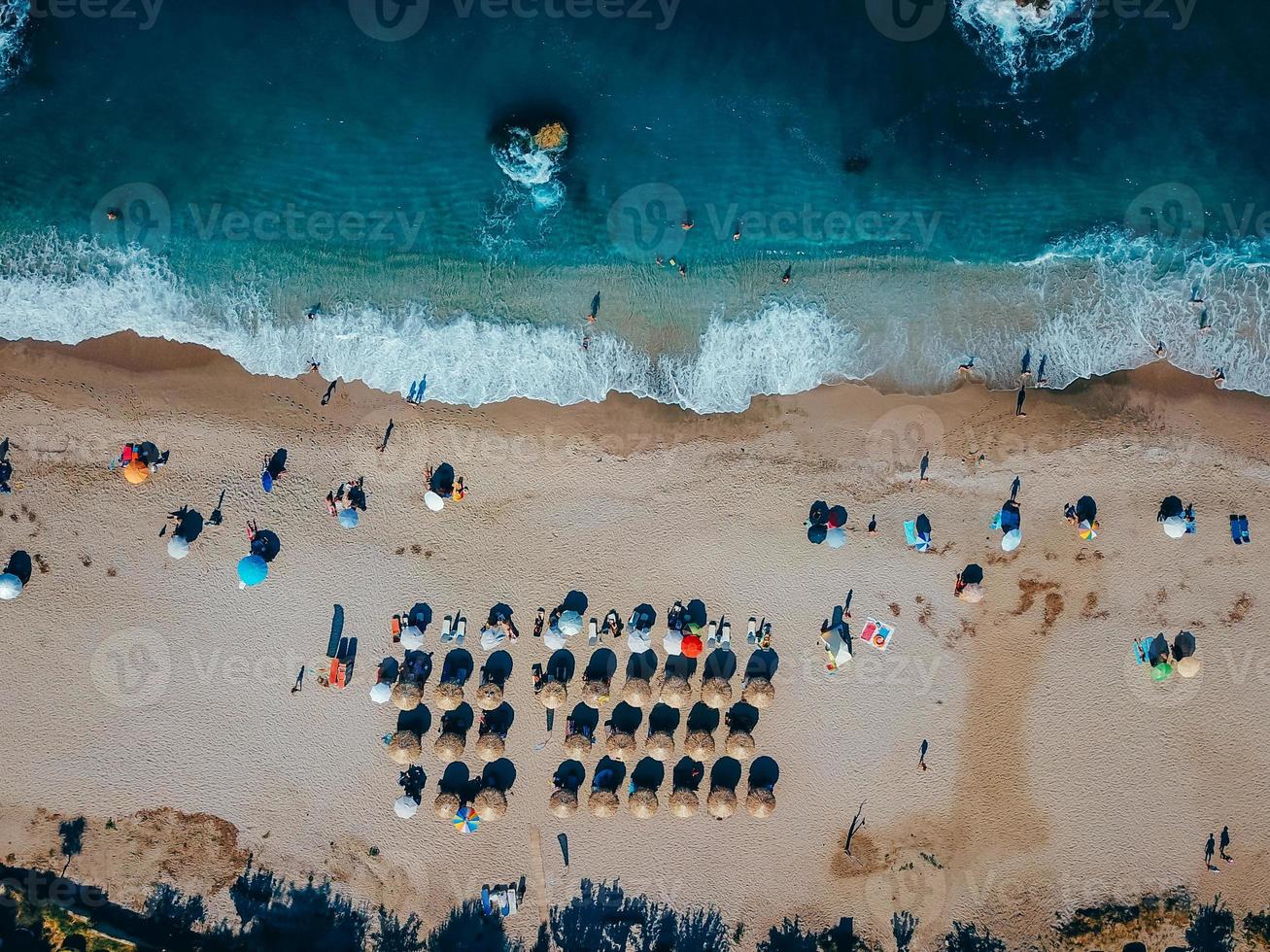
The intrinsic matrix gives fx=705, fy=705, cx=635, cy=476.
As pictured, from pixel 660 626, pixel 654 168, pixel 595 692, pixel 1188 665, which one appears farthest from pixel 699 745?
pixel 654 168

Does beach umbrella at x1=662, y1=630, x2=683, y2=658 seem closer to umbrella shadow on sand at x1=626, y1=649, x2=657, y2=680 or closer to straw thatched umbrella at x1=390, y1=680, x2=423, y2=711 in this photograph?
umbrella shadow on sand at x1=626, y1=649, x2=657, y2=680

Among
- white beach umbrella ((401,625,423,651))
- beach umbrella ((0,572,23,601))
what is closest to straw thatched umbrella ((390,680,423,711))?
white beach umbrella ((401,625,423,651))

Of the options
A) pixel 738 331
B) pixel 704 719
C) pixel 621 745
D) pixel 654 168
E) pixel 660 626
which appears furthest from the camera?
pixel 654 168

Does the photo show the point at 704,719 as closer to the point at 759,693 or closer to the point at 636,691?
the point at 759,693

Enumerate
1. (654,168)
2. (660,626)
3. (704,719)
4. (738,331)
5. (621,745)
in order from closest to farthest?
(621,745), (660,626), (704,719), (738,331), (654,168)

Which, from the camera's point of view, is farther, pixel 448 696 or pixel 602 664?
pixel 602 664

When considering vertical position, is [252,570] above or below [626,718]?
above
